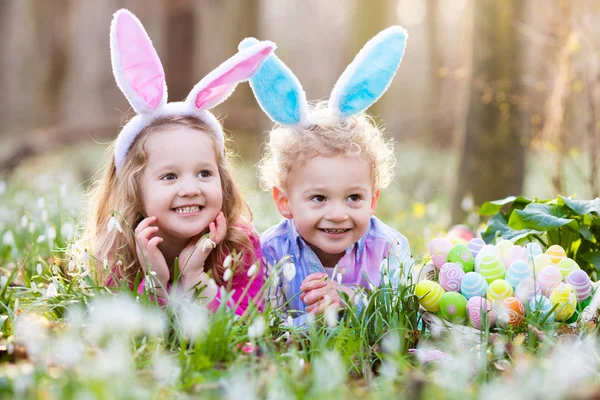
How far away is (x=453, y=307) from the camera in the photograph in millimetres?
2914

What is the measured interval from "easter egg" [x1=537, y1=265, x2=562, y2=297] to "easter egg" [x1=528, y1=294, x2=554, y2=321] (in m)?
0.05

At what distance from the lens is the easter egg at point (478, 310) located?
112 inches

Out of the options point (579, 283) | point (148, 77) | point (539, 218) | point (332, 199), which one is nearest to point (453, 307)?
point (579, 283)

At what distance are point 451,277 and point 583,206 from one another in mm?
928

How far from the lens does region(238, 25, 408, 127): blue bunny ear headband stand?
319 cm

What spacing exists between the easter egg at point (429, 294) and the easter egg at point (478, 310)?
5.4 inches

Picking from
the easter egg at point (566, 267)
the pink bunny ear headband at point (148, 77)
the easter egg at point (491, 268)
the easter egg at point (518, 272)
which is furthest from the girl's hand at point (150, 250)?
the easter egg at point (566, 267)

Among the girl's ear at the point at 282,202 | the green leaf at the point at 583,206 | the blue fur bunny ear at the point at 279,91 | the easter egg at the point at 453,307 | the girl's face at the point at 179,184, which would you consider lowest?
the easter egg at the point at 453,307

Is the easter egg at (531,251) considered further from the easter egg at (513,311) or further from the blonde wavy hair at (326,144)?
the blonde wavy hair at (326,144)

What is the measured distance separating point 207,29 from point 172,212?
9.55 meters

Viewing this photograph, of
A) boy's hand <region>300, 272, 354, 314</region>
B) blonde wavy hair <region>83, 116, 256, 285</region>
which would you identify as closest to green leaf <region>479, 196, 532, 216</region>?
boy's hand <region>300, 272, 354, 314</region>

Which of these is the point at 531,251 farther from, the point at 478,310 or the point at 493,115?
the point at 493,115

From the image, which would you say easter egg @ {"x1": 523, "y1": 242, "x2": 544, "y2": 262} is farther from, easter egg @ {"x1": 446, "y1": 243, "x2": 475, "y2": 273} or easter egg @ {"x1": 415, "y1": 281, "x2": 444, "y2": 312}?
easter egg @ {"x1": 415, "y1": 281, "x2": 444, "y2": 312}

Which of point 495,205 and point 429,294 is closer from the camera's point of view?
point 429,294
